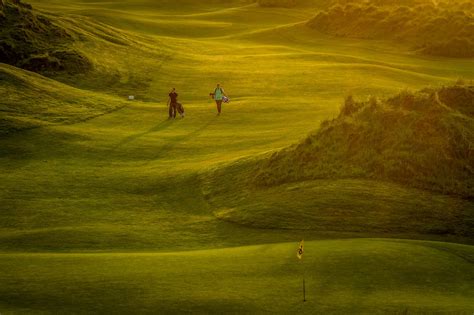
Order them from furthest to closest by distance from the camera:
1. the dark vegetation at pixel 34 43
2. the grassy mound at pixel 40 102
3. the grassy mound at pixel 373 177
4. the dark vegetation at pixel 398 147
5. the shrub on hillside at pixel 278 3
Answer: the shrub on hillside at pixel 278 3
the dark vegetation at pixel 34 43
the grassy mound at pixel 40 102
the dark vegetation at pixel 398 147
the grassy mound at pixel 373 177

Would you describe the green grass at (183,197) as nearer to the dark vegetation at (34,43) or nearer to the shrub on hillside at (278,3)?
the dark vegetation at (34,43)

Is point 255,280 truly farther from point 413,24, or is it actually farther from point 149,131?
point 413,24

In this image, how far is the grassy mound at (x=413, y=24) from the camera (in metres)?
72.2

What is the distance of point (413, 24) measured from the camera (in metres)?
78.3

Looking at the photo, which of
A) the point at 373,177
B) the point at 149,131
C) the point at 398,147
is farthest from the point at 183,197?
the point at 149,131

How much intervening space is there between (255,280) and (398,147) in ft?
41.0

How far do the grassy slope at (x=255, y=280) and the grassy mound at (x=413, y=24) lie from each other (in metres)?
56.2

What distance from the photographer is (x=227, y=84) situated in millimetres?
55344

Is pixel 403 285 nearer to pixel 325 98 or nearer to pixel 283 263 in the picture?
pixel 283 263

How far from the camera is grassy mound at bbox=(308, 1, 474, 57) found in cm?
7219

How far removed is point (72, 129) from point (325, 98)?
57.9ft

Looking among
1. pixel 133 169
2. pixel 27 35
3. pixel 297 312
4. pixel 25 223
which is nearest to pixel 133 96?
pixel 27 35

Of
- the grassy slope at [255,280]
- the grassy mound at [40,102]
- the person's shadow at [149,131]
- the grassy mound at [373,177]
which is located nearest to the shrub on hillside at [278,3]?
the grassy mound at [40,102]

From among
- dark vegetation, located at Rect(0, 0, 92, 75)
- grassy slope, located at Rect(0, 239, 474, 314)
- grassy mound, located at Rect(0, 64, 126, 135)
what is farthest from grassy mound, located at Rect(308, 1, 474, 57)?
grassy slope, located at Rect(0, 239, 474, 314)
